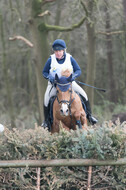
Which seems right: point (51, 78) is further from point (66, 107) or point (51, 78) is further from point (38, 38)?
point (38, 38)

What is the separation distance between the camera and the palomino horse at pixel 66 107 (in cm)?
609

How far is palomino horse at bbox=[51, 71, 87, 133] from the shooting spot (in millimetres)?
6086

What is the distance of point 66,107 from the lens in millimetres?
5980

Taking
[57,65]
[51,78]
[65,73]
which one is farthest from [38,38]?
[65,73]

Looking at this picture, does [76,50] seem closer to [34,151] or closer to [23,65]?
[23,65]

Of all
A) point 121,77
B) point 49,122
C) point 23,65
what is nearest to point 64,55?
point 49,122

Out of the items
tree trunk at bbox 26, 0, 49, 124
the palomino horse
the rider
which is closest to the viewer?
the palomino horse

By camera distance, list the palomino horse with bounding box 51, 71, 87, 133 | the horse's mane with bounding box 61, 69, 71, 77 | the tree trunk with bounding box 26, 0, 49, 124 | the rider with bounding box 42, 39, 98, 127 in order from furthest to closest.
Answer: the tree trunk with bounding box 26, 0, 49, 124 → the rider with bounding box 42, 39, 98, 127 → the horse's mane with bounding box 61, 69, 71, 77 → the palomino horse with bounding box 51, 71, 87, 133

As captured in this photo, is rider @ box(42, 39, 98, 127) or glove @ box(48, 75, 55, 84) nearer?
glove @ box(48, 75, 55, 84)

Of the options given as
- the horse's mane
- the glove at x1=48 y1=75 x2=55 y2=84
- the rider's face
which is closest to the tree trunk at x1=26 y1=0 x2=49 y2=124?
the rider's face

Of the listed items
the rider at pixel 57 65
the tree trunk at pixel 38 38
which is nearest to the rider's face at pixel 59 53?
the rider at pixel 57 65

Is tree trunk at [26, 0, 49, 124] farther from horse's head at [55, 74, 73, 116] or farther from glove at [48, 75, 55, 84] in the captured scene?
horse's head at [55, 74, 73, 116]

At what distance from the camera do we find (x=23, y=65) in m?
22.9

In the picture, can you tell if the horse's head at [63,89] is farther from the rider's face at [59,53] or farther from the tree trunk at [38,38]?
the tree trunk at [38,38]
